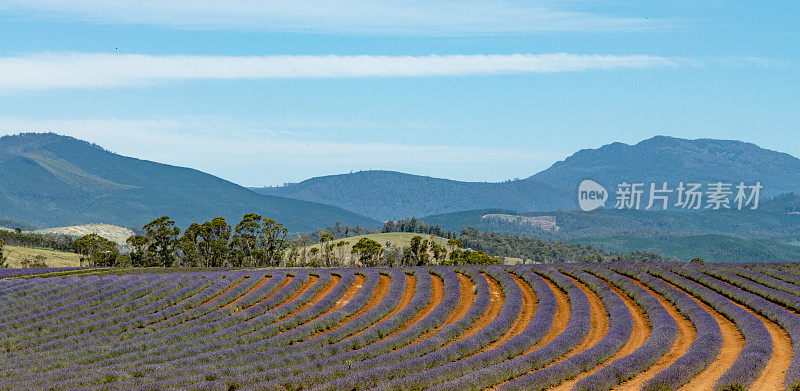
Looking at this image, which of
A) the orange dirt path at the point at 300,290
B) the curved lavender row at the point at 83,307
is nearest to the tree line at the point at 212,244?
the orange dirt path at the point at 300,290

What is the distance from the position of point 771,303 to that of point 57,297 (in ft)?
114

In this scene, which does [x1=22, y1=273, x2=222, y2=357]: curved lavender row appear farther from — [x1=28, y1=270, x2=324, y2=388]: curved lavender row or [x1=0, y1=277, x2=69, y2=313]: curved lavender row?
[x1=0, y1=277, x2=69, y2=313]: curved lavender row

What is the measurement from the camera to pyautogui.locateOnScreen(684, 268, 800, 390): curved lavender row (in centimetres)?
1883

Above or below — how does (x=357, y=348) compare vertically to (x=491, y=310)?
below

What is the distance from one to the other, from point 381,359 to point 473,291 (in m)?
16.9

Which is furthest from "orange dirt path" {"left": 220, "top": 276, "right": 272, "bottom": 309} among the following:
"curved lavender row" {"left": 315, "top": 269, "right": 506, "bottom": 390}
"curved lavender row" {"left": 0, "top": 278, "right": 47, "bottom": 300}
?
"curved lavender row" {"left": 315, "top": 269, "right": 506, "bottom": 390}

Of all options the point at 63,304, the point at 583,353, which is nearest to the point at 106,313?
the point at 63,304

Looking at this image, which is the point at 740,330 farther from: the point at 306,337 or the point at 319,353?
the point at 306,337

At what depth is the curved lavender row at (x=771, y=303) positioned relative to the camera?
1883 centimetres

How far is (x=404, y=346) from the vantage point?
84.0 feet

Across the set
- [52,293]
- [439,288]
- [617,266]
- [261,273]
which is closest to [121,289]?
[52,293]

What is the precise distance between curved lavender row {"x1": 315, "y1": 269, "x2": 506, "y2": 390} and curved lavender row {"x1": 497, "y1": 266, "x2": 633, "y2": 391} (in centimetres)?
237

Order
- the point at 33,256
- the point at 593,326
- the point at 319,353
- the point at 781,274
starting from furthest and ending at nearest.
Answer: the point at 33,256 < the point at 781,274 < the point at 593,326 < the point at 319,353

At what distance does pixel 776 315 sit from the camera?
28.0 m
